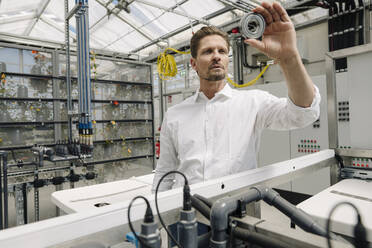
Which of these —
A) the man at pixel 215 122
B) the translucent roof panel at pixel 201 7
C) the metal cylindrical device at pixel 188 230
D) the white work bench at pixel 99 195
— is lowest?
the white work bench at pixel 99 195

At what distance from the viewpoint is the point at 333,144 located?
1421 mm

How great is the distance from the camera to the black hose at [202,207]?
509 mm

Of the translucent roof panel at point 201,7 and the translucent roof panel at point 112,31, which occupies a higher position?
the translucent roof panel at point 112,31

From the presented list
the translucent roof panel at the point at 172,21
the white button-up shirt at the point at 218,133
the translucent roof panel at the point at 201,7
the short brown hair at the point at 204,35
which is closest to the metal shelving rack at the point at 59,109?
the translucent roof panel at the point at 172,21

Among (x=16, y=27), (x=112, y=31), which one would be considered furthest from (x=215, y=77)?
(x=16, y=27)

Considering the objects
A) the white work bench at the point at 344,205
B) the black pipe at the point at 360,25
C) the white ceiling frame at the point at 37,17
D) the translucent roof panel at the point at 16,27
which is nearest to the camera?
the white work bench at the point at 344,205

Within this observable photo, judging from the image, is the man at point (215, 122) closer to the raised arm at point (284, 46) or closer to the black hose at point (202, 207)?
the raised arm at point (284, 46)

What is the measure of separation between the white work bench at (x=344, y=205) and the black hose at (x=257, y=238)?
16.5 inches

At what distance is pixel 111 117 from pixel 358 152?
3.90m

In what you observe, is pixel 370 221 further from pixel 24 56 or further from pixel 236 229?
pixel 24 56

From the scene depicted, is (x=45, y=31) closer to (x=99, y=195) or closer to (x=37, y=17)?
(x=37, y=17)

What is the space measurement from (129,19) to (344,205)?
4955 millimetres

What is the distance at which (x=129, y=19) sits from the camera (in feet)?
16.1

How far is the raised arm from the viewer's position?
Answer: 2.95 ft
